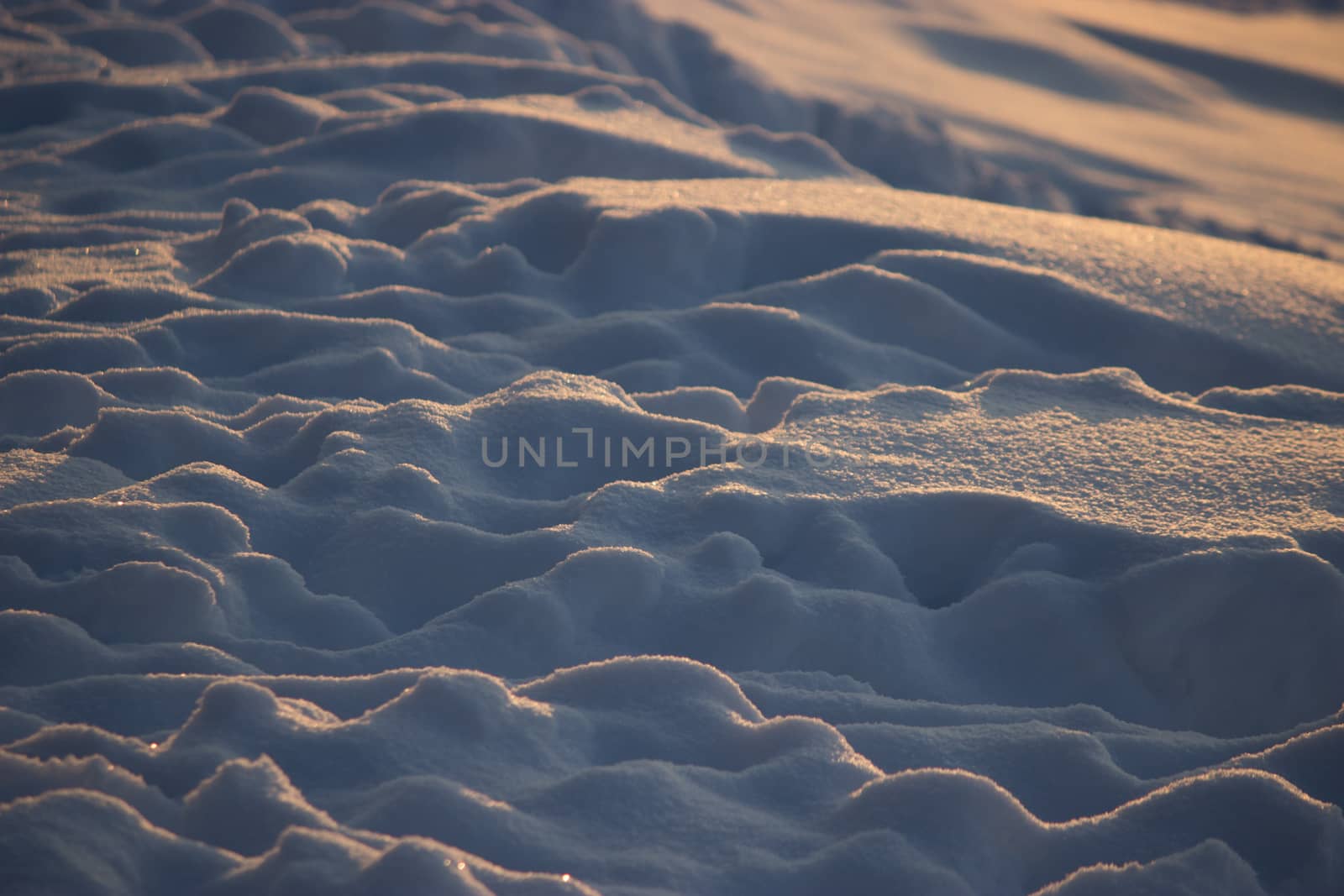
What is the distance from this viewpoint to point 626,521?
190 cm

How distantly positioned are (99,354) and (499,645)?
1.21 metres

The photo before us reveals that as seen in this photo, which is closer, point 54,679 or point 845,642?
point 54,679

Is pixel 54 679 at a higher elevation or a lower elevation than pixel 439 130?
lower

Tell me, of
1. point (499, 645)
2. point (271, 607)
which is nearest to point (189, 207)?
point (271, 607)

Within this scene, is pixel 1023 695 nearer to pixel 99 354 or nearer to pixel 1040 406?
pixel 1040 406

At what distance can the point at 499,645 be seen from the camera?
1652 mm

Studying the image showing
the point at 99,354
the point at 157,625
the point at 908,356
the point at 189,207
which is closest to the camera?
the point at 157,625

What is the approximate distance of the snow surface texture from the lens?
4.42ft

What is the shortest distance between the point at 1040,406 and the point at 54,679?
1.78m

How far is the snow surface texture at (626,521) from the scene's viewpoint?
1349 mm

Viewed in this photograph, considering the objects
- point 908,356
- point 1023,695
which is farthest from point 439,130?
point 1023,695

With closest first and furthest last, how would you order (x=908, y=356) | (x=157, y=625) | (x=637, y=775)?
(x=637, y=775) → (x=157, y=625) → (x=908, y=356)

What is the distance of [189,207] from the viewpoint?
10.7ft

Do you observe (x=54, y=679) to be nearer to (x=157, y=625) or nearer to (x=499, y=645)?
(x=157, y=625)
